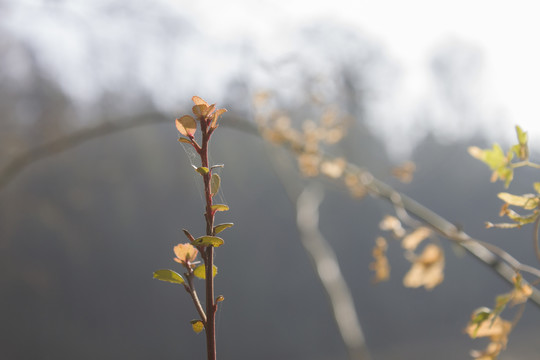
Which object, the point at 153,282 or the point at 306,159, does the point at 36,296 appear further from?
the point at 306,159

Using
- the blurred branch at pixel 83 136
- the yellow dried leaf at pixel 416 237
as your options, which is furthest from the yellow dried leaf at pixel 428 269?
the blurred branch at pixel 83 136

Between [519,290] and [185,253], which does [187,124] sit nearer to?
[185,253]

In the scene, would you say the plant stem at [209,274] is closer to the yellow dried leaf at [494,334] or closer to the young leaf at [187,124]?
the young leaf at [187,124]

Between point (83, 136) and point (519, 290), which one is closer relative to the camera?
point (519, 290)

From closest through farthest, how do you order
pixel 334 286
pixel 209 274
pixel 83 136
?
pixel 209 274 → pixel 334 286 → pixel 83 136

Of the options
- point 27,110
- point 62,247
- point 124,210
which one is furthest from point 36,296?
point 27,110

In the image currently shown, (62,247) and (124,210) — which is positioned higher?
(124,210)

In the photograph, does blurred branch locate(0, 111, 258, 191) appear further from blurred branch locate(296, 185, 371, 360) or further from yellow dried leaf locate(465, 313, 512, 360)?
yellow dried leaf locate(465, 313, 512, 360)

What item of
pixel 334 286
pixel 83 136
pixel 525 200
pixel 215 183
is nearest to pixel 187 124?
pixel 215 183

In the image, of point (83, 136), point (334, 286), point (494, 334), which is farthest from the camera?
point (83, 136)
